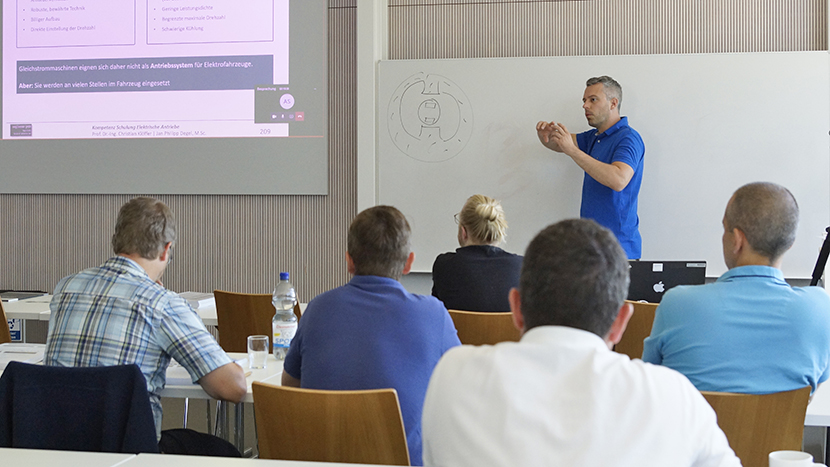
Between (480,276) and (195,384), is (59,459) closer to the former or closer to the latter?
(195,384)

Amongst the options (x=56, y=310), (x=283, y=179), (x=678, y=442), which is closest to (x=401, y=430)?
(x=678, y=442)

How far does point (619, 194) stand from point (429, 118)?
3.94 ft

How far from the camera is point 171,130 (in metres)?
4.67

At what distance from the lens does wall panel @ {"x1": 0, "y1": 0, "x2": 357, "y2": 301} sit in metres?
4.59

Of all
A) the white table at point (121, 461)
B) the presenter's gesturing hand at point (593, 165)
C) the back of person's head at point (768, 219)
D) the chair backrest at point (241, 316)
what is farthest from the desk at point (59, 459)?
the presenter's gesturing hand at point (593, 165)

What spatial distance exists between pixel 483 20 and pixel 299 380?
3121mm

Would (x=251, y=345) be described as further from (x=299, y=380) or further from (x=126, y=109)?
(x=126, y=109)

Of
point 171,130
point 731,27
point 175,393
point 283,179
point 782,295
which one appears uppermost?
point 731,27

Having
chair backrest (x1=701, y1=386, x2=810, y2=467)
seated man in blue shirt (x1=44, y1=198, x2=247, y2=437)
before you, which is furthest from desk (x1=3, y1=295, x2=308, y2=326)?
chair backrest (x1=701, y1=386, x2=810, y2=467)

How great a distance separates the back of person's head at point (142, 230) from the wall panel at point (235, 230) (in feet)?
8.20

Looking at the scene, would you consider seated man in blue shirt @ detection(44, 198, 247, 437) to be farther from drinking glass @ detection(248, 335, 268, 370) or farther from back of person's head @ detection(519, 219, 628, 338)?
back of person's head @ detection(519, 219, 628, 338)

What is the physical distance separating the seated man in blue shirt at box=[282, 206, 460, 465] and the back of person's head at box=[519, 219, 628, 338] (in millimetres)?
729

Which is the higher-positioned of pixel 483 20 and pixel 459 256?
pixel 483 20

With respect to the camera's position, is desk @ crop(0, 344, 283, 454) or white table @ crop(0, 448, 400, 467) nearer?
white table @ crop(0, 448, 400, 467)
